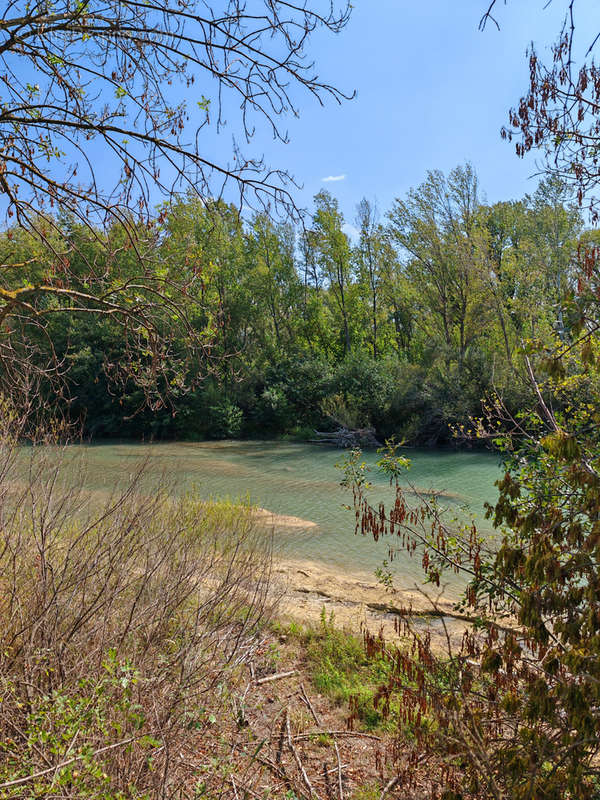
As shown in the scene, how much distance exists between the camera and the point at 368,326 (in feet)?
129

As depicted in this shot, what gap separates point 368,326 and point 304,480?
23.9 m

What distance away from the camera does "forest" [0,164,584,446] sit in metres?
24.8

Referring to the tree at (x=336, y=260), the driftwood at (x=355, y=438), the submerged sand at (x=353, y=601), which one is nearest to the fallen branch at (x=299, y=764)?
the submerged sand at (x=353, y=601)

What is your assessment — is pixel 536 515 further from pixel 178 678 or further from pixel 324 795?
pixel 324 795

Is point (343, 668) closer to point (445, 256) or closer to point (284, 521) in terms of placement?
point (284, 521)

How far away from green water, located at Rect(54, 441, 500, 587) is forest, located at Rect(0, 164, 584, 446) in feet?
7.50

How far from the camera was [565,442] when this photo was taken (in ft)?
7.66

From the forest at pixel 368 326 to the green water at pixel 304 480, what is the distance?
7.50 feet

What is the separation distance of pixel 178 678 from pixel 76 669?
22.4 inches

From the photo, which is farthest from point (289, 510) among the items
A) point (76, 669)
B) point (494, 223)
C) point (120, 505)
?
point (494, 223)

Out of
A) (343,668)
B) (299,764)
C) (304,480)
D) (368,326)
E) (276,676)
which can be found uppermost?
(368,326)

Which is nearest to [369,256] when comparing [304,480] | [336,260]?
[336,260]

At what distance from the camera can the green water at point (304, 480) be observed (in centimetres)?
1015

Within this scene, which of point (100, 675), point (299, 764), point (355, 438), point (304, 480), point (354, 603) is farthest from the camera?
point (355, 438)
